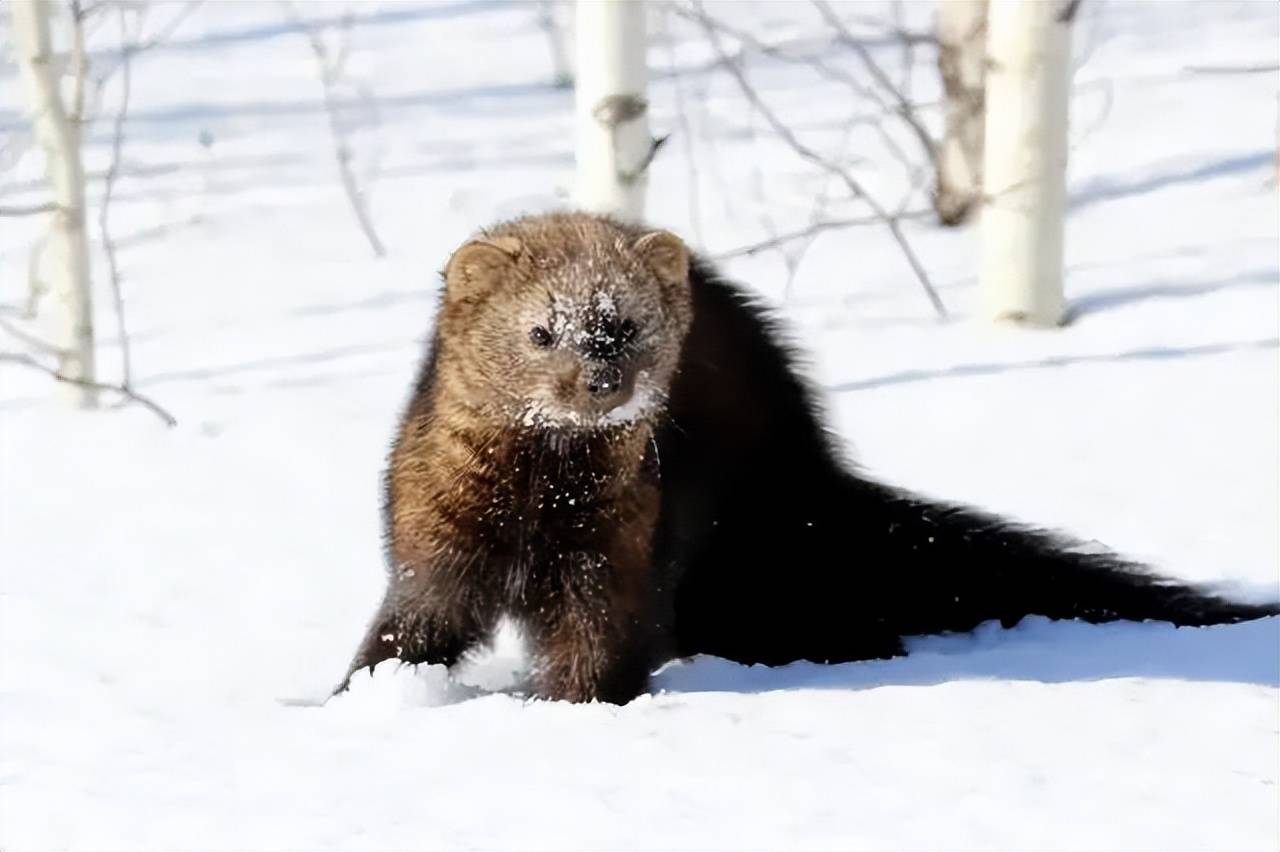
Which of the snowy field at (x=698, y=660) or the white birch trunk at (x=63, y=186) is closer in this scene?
the snowy field at (x=698, y=660)

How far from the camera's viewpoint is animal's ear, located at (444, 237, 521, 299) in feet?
12.5

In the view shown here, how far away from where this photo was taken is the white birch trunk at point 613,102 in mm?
6523

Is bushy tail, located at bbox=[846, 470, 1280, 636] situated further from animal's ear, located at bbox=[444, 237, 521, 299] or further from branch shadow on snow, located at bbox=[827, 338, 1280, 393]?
branch shadow on snow, located at bbox=[827, 338, 1280, 393]

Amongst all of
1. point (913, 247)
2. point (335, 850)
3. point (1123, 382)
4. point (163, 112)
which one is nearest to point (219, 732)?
point (335, 850)

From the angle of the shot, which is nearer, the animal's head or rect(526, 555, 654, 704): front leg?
the animal's head

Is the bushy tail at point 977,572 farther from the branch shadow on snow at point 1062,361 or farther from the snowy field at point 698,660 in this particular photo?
the branch shadow on snow at point 1062,361

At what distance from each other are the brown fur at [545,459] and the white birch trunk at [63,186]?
4305mm

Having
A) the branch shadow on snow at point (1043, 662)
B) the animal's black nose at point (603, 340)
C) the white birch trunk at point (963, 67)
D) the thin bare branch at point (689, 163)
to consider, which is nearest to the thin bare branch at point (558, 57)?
the thin bare branch at point (689, 163)

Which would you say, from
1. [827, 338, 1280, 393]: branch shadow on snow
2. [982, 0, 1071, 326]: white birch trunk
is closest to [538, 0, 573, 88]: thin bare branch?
[982, 0, 1071, 326]: white birch trunk

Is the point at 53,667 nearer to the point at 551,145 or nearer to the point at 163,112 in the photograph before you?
the point at 551,145

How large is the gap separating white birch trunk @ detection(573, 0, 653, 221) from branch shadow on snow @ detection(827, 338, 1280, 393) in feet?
4.39

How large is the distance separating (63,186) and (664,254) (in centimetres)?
495

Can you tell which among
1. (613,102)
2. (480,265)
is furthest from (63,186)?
(480,265)

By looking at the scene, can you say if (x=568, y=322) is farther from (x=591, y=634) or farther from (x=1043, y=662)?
(x=1043, y=662)
